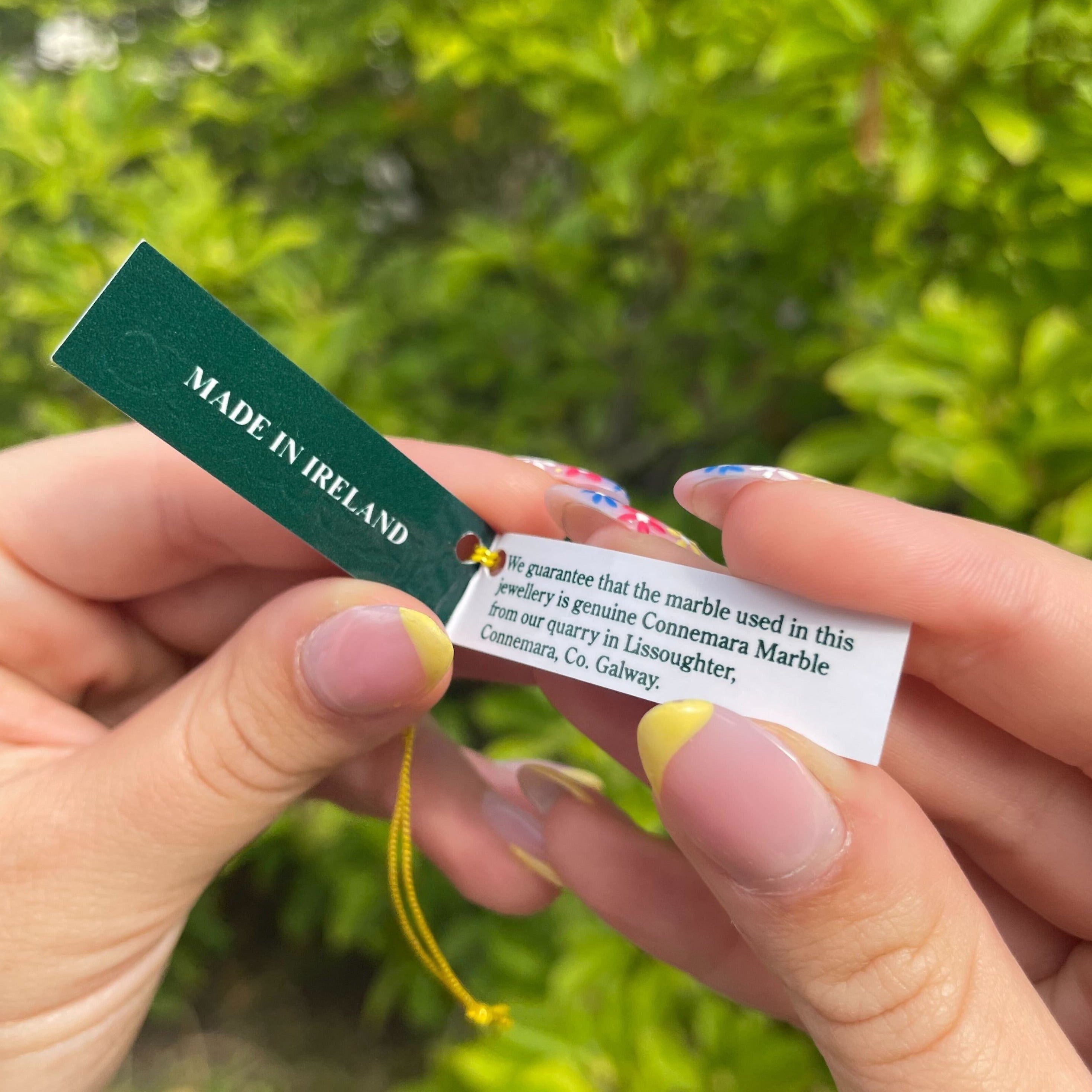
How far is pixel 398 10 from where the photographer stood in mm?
1425

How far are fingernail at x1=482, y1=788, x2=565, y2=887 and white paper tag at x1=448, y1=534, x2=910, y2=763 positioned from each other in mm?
420

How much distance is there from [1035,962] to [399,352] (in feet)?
5.01

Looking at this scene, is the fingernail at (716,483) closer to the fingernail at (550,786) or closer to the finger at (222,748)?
the finger at (222,748)

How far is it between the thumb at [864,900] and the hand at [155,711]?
0.24 m

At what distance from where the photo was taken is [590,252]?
1508mm

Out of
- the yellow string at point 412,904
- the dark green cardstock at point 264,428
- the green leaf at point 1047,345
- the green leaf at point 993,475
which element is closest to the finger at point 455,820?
the yellow string at point 412,904

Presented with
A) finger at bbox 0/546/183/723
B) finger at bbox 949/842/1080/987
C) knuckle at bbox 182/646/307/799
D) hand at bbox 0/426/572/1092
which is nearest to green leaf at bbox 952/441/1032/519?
finger at bbox 949/842/1080/987

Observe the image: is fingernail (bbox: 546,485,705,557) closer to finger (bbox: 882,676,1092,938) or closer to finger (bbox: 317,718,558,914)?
finger (bbox: 882,676,1092,938)

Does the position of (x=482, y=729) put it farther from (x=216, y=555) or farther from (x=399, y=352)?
(x=216, y=555)

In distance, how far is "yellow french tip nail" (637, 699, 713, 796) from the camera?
0.52m

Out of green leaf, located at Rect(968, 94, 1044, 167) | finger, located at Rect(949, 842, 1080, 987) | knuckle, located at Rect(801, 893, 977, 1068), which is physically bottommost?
finger, located at Rect(949, 842, 1080, 987)

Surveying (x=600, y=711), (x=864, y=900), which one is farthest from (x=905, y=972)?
(x=600, y=711)

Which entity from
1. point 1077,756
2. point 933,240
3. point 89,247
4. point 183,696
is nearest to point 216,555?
point 183,696

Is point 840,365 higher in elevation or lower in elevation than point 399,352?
higher
